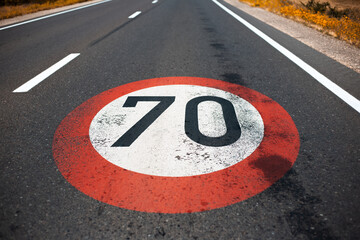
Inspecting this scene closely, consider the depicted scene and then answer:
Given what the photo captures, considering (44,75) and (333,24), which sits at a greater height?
(333,24)

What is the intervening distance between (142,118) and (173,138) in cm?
53

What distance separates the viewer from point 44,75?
3998 millimetres

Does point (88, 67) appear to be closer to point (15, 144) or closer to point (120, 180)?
point (15, 144)

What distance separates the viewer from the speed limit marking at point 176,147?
1760 mm

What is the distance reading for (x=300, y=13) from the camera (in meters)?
8.63

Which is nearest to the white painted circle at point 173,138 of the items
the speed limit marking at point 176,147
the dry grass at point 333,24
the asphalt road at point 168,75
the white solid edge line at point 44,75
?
the speed limit marking at point 176,147

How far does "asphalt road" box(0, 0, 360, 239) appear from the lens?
4.97ft

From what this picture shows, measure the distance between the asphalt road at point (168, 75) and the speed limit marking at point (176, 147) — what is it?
95 millimetres

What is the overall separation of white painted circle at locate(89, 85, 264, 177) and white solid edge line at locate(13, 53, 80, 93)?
4.98ft

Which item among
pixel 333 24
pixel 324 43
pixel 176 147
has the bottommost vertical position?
pixel 176 147

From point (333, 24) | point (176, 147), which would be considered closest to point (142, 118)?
point (176, 147)

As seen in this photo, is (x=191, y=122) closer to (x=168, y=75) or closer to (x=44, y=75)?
(x=168, y=75)

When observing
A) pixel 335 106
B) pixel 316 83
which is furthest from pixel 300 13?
pixel 335 106

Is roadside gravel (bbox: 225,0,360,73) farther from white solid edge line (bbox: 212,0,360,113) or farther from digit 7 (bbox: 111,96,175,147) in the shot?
digit 7 (bbox: 111,96,175,147)
